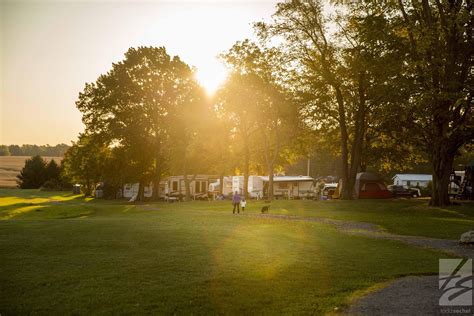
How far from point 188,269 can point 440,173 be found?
2607 centimetres

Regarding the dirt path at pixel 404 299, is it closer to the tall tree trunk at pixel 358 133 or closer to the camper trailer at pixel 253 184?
the tall tree trunk at pixel 358 133

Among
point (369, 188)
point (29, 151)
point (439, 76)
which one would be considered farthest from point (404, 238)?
point (29, 151)

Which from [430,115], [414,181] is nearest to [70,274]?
[430,115]

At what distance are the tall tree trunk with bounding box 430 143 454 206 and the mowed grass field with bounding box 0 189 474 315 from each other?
13178 millimetres

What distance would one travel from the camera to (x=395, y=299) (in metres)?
9.38

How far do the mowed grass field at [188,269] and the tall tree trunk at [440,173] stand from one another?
13178mm

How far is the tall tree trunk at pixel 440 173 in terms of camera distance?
32.0 m

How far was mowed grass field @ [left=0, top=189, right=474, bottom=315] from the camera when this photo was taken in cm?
892

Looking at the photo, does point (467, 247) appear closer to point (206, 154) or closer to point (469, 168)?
point (469, 168)

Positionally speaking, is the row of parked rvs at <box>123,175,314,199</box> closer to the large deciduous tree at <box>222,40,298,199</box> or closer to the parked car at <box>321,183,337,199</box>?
the parked car at <box>321,183,337,199</box>

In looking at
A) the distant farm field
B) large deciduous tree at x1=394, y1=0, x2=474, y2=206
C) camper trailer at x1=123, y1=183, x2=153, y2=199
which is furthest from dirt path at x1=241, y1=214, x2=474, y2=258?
the distant farm field

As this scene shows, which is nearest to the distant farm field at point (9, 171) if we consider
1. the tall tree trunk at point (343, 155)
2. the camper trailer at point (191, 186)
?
the camper trailer at point (191, 186)

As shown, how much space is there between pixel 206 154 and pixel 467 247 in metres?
41.7

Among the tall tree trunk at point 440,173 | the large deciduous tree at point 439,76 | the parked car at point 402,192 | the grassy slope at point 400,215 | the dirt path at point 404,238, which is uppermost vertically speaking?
the large deciduous tree at point 439,76
